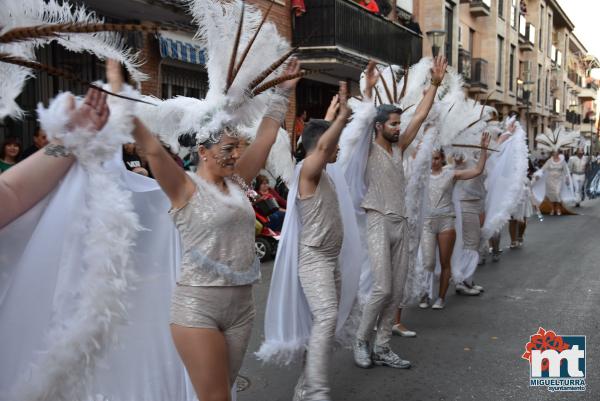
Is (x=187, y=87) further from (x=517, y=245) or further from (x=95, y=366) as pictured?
(x=95, y=366)

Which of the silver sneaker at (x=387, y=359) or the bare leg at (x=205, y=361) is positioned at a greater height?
the bare leg at (x=205, y=361)

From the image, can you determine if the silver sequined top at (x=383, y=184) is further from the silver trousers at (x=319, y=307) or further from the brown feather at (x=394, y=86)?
the brown feather at (x=394, y=86)

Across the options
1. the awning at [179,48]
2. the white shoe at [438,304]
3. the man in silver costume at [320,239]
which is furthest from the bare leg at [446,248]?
the awning at [179,48]

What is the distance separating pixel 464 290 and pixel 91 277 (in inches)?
235

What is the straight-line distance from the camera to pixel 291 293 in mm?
4086

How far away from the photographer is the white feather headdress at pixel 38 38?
1.77 metres

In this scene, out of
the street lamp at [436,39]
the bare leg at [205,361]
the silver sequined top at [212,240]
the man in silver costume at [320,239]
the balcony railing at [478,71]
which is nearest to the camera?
the bare leg at [205,361]

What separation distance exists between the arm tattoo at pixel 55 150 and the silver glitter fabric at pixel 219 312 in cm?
99

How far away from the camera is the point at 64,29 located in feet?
5.75

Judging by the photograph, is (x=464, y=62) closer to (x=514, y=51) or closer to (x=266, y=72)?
(x=514, y=51)

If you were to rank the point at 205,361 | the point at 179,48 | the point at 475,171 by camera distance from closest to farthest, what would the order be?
1. the point at 205,361
2. the point at 475,171
3. the point at 179,48

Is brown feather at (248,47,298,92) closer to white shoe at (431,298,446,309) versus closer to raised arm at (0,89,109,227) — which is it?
raised arm at (0,89,109,227)

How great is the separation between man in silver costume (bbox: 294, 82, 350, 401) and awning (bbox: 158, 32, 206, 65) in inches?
292

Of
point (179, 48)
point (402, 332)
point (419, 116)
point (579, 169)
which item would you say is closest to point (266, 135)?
point (419, 116)
